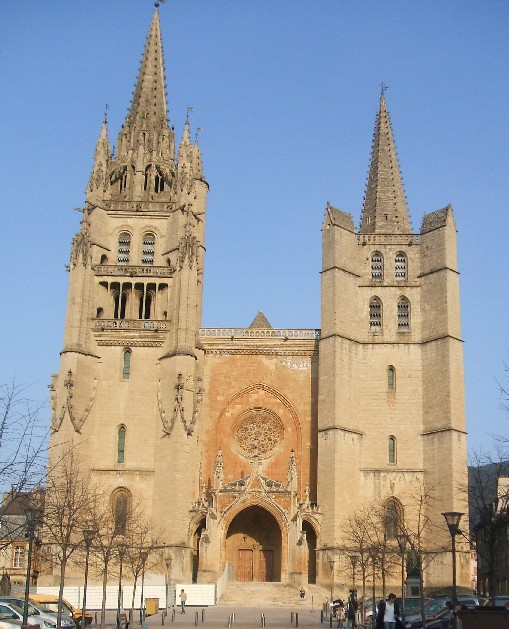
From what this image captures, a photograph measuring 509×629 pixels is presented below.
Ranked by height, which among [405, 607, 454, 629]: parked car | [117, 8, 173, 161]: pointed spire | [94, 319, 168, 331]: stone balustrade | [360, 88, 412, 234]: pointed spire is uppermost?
[117, 8, 173, 161]: pointed spire

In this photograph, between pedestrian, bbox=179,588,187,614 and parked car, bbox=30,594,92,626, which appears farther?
pedestrian, bbox=179,588,187,614

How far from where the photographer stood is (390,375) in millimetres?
48969

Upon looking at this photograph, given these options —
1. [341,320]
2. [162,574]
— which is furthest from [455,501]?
[162,574]

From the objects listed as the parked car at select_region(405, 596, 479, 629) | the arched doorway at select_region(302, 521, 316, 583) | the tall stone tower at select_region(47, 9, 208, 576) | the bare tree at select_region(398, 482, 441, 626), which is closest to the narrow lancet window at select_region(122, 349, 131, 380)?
the tall stone tower at select_region(47, 9, 208, 576)

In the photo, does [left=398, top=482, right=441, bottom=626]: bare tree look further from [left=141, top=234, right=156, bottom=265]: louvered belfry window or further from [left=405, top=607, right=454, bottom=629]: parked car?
[left=141, top=234, right=156, bottom=265]: louvered belfry window

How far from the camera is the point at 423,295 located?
1971 inches

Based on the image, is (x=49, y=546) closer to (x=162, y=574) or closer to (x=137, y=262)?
(x=162, y=574)

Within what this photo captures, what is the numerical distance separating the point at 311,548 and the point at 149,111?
2677 centimetres

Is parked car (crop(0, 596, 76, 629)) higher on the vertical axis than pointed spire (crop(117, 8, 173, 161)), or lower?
lower

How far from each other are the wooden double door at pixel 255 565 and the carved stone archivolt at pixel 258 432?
4802 millimetres

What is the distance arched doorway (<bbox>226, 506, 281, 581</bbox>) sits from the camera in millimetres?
47188

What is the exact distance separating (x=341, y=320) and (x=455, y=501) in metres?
10.4

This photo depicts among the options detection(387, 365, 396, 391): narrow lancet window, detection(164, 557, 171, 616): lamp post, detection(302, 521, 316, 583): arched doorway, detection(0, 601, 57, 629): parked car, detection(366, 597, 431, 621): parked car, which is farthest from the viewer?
detection(387, 365, 396, 391): narrow lancet window

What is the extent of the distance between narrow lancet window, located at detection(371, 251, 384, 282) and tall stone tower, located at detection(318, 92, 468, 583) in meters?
0.05
